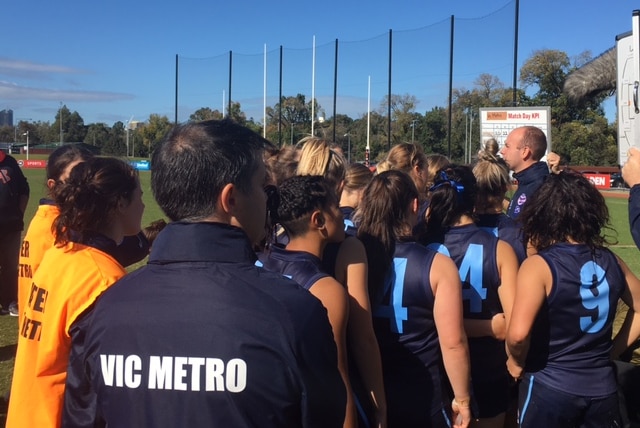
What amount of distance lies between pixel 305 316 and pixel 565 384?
184 cm

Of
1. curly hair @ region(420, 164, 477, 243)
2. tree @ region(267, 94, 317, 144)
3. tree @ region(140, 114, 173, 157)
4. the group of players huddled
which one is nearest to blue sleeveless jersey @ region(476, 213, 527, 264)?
the group of players huddled

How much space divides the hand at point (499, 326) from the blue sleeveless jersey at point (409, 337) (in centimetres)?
49

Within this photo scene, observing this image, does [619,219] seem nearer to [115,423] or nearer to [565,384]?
[565,384]

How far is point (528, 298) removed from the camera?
2.51 metres

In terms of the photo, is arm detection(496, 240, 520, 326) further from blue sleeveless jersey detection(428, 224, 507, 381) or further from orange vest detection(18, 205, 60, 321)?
orange vest detection(18, 205, 60, 321)

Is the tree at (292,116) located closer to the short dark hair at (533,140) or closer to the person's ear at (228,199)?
the short dark hair at (533,140)

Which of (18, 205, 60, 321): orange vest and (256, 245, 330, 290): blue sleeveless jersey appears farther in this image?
(18, 205, 60, 321): orange vest

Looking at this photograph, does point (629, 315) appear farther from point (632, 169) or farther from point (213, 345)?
point (213, 345)

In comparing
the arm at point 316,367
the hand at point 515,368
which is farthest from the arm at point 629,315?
the arm at point 316,367

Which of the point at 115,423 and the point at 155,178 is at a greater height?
the point at 155,178

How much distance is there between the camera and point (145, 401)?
126 cm

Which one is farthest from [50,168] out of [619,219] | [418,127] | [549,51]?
[418,127]

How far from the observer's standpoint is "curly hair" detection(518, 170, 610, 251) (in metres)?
2.63

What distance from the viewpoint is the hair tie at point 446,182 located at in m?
3.14
